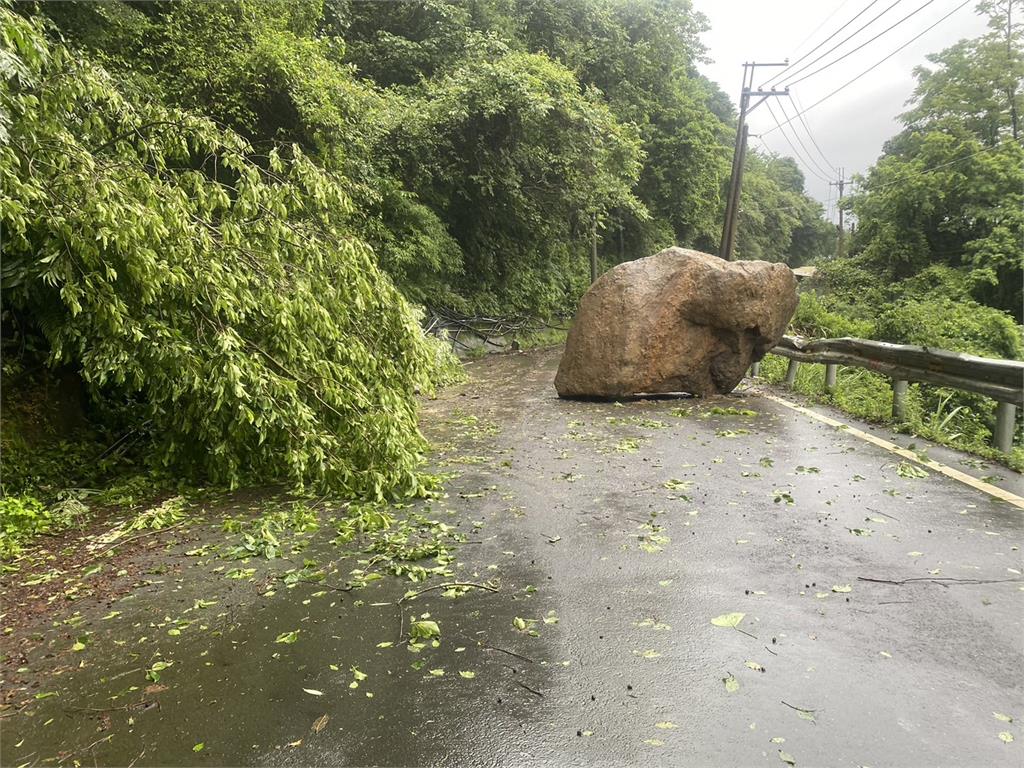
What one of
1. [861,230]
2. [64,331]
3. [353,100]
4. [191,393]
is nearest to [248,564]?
[191,393]

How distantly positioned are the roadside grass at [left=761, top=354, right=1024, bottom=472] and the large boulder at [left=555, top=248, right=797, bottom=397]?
1.36 m

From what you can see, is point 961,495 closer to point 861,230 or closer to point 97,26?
point 97,26

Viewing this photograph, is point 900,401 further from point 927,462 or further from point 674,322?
point 674,322

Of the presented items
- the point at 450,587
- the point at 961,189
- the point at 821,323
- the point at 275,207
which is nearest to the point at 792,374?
the point at 275,207

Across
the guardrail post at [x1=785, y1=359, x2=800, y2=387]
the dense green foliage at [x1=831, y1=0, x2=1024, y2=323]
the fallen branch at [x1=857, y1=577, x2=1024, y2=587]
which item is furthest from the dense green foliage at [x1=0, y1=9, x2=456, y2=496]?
the dense green foliage at [x1=831, y1=0, x2=1024, y2=323]

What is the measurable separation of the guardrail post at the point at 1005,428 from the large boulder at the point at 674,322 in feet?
12.8

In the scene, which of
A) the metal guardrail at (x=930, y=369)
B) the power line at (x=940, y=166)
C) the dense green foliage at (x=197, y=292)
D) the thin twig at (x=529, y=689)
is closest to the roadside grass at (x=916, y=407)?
the metal guardrail at (x=930, y=369)

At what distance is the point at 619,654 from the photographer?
2.93 m

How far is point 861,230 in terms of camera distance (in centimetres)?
3030

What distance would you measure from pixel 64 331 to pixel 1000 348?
1780 cm

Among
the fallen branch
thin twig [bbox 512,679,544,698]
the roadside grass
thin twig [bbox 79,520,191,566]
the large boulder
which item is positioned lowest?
thin twig [bbox 79,520,191,566]

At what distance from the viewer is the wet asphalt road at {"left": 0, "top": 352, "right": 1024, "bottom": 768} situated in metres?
2.38

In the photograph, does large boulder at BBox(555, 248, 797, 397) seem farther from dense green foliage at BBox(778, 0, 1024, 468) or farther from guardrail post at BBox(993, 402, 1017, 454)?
dense green foliage at BBox(778, 0, 1024, 468)

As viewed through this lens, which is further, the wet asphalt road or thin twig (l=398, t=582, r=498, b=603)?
thin twig (l=398, t=582, r=498, b=603)
